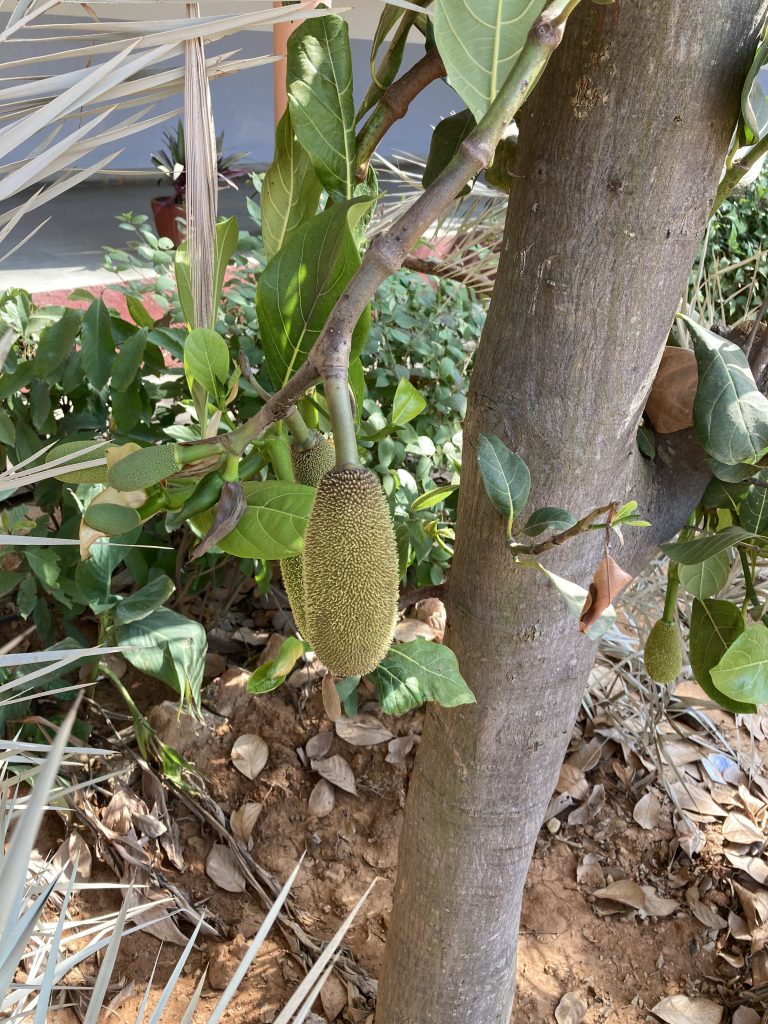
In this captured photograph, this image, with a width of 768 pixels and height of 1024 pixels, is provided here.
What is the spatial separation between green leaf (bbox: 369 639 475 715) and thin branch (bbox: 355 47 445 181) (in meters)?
0.30

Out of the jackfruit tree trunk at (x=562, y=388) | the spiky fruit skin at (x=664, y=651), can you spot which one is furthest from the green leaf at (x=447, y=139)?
the spiky fruit skin at (x=664, y=651)

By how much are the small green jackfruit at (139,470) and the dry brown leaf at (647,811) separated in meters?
1.03

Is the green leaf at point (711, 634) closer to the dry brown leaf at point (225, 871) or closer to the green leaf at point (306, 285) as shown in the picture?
the green leaf at point (306, 285)

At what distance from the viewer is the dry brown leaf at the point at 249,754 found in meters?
1.15

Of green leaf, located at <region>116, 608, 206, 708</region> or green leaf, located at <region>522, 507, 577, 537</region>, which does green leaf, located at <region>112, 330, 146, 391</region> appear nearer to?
green leaf, located at <region>116, 608, 206, 708</region>

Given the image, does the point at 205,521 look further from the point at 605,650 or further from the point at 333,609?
the point at 605,650

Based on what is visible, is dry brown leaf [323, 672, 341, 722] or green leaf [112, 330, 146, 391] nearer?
dry brown leaf [323, 672, 341, 722]

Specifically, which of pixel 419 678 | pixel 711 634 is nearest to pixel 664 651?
pixel 711 634

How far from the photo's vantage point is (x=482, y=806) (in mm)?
688

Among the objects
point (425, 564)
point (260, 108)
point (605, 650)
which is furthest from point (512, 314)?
point (260, 108)

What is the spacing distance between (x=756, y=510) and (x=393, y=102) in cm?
39

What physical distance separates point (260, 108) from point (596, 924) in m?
5.98

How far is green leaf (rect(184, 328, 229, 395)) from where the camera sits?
44 centimetres

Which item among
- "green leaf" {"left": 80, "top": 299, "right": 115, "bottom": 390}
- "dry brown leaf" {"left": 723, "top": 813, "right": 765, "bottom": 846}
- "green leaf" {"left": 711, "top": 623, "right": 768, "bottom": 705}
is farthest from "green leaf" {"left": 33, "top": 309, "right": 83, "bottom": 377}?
"dry brown leaf" {"left": 723, "top": 813, "right": 765, "bottom": 846}
